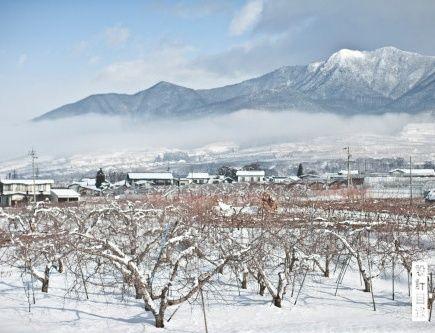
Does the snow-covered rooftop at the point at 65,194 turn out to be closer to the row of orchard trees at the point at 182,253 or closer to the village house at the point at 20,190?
the village house at the point at 20,190

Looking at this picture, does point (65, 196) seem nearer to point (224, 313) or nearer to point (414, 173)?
point (224, 313)

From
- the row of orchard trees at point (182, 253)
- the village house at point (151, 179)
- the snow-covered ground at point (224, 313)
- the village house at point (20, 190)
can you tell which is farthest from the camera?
the village house at point (151, 179)

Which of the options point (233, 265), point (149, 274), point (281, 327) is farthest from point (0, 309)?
point (281, 327)

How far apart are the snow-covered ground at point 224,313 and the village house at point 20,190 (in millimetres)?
46295

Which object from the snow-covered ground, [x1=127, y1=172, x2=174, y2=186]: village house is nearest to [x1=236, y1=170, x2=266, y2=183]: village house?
[x1=127, y1=172, x2=174, y2=186]: village house

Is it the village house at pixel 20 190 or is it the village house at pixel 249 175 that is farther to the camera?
the village house at pixel 249 175

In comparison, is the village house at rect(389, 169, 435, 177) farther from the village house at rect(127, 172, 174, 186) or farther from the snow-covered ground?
the snow-covered ground

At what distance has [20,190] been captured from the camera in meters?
62.7

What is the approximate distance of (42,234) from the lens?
18344mm

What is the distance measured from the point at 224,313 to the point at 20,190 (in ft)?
173

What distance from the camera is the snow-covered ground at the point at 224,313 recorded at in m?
13.2

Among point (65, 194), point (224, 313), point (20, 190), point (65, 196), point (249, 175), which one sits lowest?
point (249, 175)

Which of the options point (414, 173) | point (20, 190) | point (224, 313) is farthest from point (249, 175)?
point (224, 313)

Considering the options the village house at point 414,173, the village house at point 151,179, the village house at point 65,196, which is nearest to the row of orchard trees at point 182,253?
the village house at point 65,196
